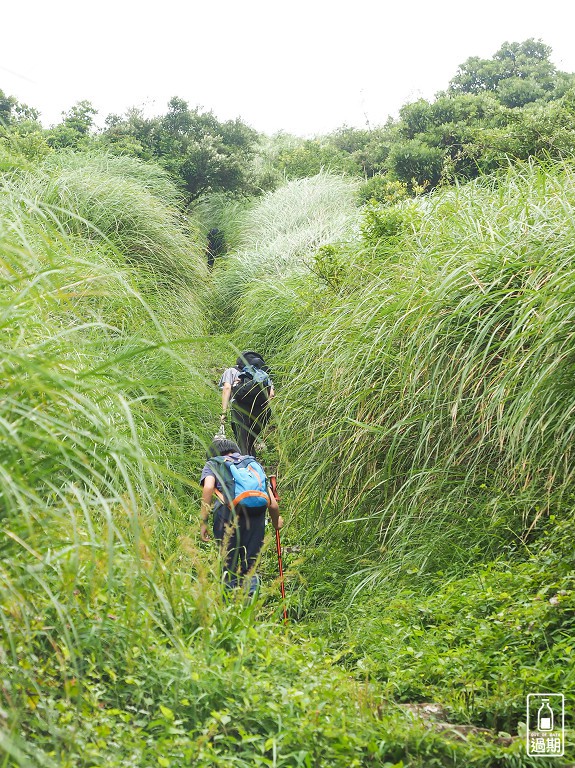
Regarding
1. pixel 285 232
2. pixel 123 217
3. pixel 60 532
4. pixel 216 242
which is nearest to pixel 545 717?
pixel 60 532

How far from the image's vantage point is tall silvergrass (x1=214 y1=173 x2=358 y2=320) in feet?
45.5

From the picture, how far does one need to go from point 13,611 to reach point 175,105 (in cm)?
2162

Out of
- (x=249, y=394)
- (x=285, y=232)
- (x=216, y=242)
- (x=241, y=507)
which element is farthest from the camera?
Answer: (x=216, y=242)

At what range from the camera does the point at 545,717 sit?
11.1ft

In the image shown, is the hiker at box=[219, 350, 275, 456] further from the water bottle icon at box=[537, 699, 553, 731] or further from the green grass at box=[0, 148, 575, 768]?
the water bottle icon at box=[537, 699, 553, 731]

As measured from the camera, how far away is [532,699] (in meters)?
3.53

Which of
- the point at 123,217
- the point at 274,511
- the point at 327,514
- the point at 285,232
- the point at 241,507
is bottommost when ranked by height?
the point at 327,514

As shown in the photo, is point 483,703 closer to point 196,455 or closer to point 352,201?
point 196,455

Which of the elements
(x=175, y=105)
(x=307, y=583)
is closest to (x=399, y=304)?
(x=307, y=583)

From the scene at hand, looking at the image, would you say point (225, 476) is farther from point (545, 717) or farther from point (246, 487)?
point (545, 717)

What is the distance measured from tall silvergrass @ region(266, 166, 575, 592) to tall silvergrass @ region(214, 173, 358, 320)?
4897 millimetres

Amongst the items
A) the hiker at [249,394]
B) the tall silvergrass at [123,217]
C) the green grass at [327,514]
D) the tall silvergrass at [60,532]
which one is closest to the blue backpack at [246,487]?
the green grass at [327,514]

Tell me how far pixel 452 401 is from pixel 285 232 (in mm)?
11764

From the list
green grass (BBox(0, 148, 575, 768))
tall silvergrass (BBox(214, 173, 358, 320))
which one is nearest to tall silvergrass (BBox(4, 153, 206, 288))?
tall silvergrass (BBox(214, 173, 358, 320))
